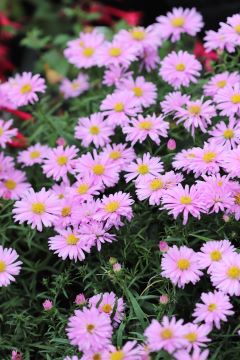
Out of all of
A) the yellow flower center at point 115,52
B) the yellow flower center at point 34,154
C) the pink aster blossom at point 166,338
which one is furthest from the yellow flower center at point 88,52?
the pink aster blossom at point 166,338

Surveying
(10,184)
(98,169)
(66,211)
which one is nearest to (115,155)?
(98,169)

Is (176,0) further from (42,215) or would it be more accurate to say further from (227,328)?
(227,328)

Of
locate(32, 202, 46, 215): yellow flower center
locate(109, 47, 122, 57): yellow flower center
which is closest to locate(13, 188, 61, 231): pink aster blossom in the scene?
locate(32, 202, 46, 215): yellow flower center

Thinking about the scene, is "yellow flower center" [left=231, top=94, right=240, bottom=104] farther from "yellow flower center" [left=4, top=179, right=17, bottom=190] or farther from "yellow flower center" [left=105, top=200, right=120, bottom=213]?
"yellow flower center" [left=4, top=179, right=17, bottom=190]

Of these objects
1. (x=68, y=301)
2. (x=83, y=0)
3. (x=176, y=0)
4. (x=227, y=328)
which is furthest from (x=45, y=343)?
(x=83, y=0)

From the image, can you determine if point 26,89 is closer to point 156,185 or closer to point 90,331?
point 156,185

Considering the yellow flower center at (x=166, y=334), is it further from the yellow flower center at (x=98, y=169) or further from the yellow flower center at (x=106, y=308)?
the yellow flower center at (x=98, y=169)
